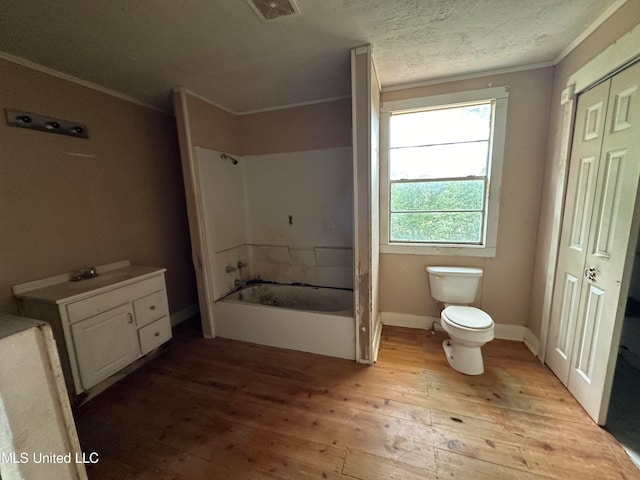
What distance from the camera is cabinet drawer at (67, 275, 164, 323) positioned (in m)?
1.64

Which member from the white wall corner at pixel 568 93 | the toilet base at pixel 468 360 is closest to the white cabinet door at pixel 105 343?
the toilet base at pixel 468 360

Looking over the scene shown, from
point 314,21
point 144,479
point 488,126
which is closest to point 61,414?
point 144,479

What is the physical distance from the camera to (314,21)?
1430 millimetres

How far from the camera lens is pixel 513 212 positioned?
2.16m

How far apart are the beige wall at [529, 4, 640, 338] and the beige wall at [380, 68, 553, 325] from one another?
0.06 m

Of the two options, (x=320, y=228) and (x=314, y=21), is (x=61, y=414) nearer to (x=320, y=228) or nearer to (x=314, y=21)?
(x=314, y=21)

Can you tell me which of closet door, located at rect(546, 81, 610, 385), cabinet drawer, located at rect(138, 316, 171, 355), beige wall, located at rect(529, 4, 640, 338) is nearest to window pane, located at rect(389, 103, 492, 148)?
beige wall, located at rect(529, 4, 640, 338)

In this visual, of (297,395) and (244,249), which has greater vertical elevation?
(244,249)

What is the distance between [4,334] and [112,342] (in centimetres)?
157

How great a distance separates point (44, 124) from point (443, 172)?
124 inches

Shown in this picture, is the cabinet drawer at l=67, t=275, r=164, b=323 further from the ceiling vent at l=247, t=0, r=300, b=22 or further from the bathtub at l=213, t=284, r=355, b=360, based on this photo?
the ceiling vent at l=247, t=0, r=300, b=22

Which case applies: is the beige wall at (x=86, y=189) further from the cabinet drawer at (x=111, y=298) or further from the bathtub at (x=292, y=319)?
the bathtub at (x=292, y=319)

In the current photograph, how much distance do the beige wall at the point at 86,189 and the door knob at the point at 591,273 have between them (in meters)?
3.53

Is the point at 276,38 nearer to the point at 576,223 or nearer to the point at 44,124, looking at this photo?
the point at 44,124
